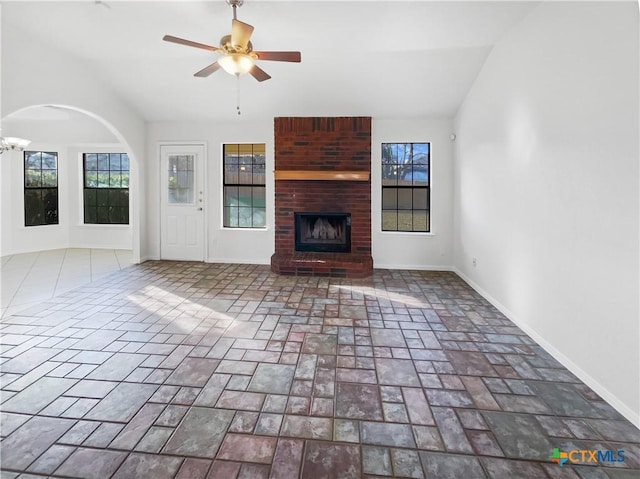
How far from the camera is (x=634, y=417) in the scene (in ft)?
5.60

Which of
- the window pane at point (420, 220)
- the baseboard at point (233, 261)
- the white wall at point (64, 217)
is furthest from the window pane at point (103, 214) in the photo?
the window pane at point (420, 220)

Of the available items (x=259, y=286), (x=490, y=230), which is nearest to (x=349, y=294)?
(x=259, y=286)

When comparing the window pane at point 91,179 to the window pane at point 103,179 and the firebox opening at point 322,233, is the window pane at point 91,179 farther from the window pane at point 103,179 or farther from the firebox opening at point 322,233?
the firebox opening at point 322,233

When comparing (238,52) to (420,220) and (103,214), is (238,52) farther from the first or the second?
(103,214)

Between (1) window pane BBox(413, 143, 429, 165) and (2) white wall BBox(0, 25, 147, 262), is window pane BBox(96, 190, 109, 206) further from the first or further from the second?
(1) window pane BBox(413, 143, 429, 165)

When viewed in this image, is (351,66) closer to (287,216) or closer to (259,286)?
(287,216)

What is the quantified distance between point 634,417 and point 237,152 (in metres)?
5.60

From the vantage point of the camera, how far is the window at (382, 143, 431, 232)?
5359mm

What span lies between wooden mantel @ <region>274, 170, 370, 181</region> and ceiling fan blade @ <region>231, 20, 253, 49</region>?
2.37 m

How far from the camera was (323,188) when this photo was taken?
17.3ft

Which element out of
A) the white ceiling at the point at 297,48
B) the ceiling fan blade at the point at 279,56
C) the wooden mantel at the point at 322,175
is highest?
the white ceiling at the point at 297,48

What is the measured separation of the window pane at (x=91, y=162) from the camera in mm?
7043

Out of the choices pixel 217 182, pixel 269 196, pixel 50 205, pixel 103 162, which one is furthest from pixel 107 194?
pixel 269 196

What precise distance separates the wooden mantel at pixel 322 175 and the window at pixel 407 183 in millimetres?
636
